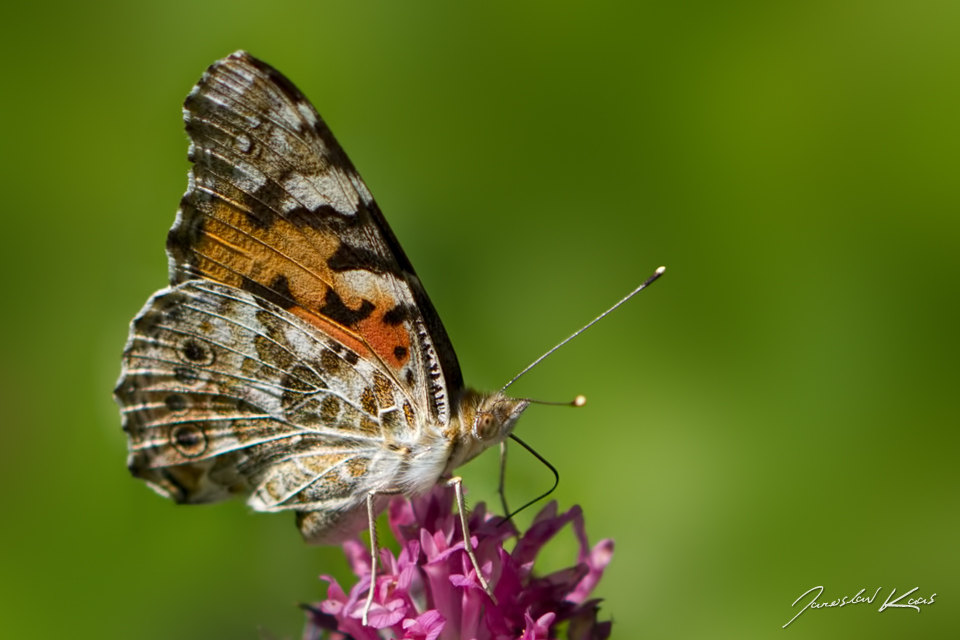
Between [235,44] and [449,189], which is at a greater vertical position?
[235,44]

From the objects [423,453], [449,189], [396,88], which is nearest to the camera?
[423,453]

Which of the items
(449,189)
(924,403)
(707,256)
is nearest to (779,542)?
(924,403)

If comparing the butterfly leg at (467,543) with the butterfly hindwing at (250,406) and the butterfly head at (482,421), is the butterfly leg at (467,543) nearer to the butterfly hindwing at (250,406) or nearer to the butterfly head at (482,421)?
the butterfly head at (482,421)

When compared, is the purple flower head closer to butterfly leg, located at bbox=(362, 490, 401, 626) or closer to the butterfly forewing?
butterfly leg, located at bbox=(362, 490, 401, 626)

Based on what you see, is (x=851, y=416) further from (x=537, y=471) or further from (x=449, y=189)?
(x=449, y=189)
